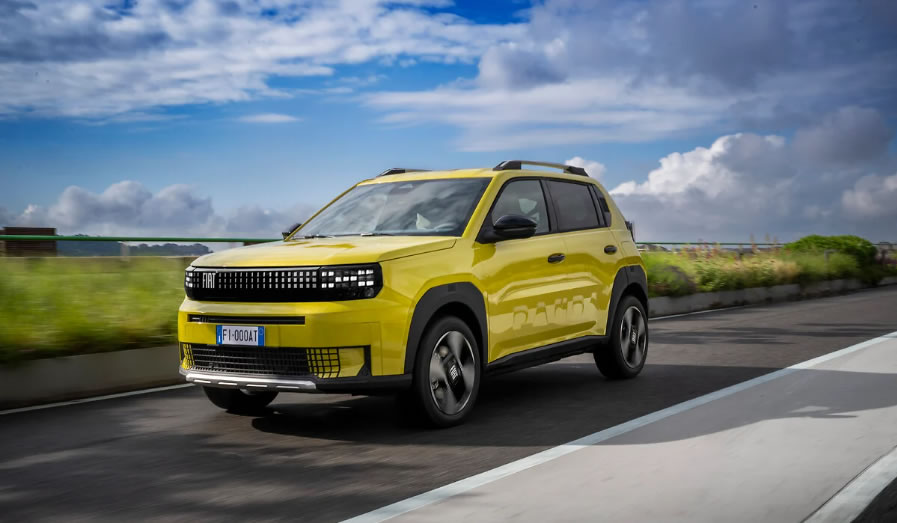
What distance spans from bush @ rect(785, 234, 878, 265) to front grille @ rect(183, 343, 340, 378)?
30259 mm

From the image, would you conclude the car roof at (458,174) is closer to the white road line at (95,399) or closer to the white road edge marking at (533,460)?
the white road edge marking at (533,460)

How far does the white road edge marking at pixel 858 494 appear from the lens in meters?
4.46

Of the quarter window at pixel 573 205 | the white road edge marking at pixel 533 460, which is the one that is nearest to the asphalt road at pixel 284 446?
the white road edge marking at pixel 533 460

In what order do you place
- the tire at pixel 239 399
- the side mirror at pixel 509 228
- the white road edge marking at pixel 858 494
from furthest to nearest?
the tire at pixel 239 399
the side mirror at pixel 509 228
the white road edge marking at pixel 858 494

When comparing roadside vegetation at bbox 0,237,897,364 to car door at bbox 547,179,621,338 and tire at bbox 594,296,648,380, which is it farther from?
tire at bbox 594,296,648,380

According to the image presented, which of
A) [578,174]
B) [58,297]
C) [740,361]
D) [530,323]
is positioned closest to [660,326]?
[740,361]

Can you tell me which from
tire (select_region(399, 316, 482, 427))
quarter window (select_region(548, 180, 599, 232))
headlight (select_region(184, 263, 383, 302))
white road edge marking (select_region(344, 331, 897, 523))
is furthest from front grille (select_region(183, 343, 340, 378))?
quarter window (select_region(548, 180, 599, 232))

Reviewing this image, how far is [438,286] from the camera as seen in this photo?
6539 mm

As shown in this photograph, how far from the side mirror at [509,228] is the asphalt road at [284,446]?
1364 millimetres

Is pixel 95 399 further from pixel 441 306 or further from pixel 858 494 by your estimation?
pixel 858 494

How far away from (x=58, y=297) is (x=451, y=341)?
4.46 m

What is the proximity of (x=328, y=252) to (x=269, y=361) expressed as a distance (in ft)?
2.67

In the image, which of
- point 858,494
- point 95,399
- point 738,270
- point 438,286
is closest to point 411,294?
point 438,286

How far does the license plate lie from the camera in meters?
6.22
